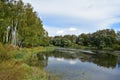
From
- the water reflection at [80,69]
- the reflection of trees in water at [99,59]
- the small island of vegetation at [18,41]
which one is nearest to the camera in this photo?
the small island of vegetation at [18,41]

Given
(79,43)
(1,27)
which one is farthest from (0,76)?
(79,43)

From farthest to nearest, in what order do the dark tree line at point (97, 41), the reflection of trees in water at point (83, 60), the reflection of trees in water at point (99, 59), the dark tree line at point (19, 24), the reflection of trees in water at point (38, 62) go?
1. the dark tree line at point (97, 41)
2. the dark tree line at point (19, 24)
3. the reflection of trees in water at point (99, 59)
4. the reflection of trees in water at point (83, 60)
5. the reflection of trees in water at point (38, 62)

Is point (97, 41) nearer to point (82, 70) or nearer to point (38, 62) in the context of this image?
point (38, 62)

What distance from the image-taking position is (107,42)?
4663 inches

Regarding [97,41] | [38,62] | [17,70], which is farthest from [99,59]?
[97,41]

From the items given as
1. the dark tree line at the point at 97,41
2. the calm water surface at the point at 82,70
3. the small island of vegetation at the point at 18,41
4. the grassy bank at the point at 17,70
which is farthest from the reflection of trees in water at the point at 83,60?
the dark tree line at the point at 97,41

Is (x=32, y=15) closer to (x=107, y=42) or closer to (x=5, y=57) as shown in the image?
(x=5, y=57)

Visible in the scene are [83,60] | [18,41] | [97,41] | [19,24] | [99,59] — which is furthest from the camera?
[97,41]

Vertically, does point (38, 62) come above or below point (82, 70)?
above

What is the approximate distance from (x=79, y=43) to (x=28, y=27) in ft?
309

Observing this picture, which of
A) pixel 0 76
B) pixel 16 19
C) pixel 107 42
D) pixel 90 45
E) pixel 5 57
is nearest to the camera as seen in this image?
pixel 0 76

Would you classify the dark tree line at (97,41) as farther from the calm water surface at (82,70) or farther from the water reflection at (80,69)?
the calm water surface at (82,70)

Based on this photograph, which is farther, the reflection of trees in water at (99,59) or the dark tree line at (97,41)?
the dark tree line at (97,41)

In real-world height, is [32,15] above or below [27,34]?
above
